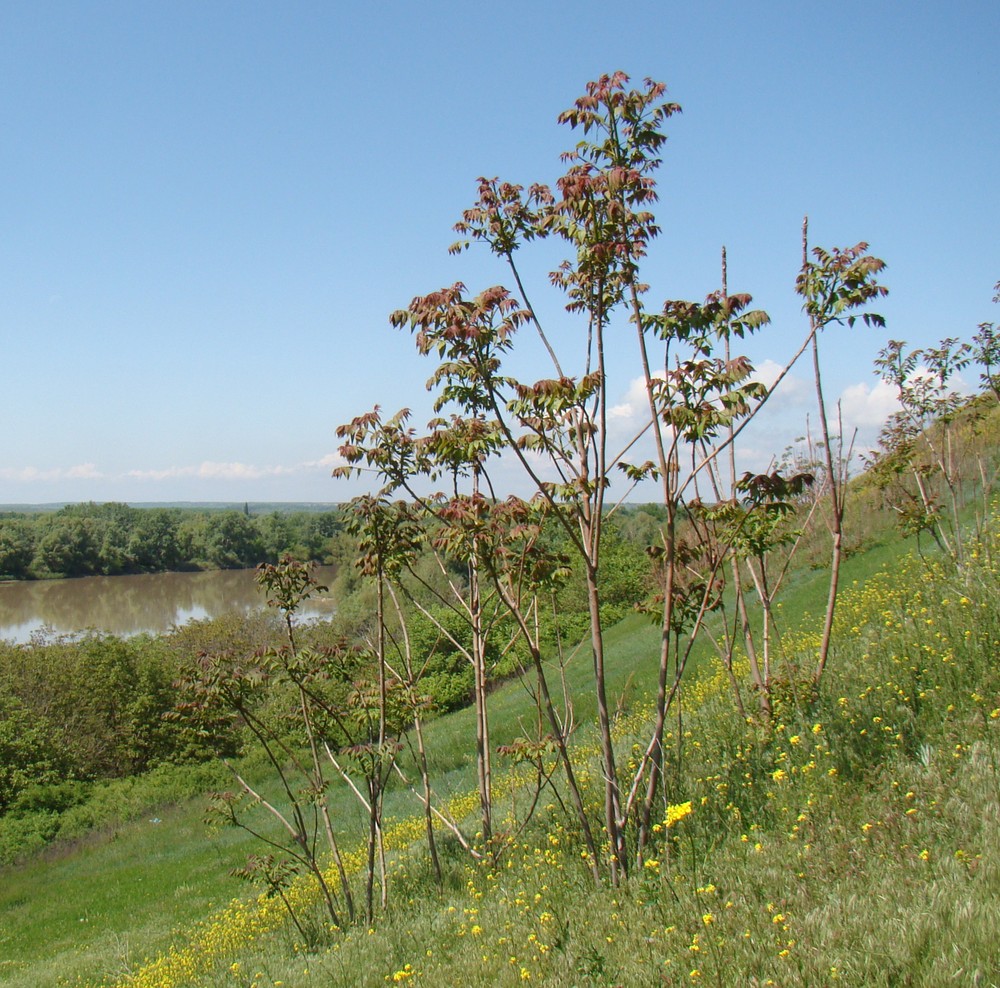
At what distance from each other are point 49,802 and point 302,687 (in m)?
22.9

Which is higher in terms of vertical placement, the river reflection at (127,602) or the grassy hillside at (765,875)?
the grassy hillside at (765,875)

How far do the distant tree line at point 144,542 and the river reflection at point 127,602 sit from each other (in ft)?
9.21

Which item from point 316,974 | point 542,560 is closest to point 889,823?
point 542,560

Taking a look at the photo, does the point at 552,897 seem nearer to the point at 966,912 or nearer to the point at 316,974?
the point at 316,974

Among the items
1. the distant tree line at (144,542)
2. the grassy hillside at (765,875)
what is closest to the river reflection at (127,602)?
the distant tree line at (144,542)

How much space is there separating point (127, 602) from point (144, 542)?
25436 millimetres

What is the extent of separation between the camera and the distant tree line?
80.1 meters

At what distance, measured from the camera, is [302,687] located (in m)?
6.16

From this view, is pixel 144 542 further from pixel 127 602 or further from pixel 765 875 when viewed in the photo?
pixel 765 875

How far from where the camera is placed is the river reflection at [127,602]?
54.6 meters

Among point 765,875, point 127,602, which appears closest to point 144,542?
point 127,602

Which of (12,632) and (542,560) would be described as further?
(12,632)

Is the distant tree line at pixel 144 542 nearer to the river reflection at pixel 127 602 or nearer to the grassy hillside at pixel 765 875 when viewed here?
the river reflection at pixel 127 602

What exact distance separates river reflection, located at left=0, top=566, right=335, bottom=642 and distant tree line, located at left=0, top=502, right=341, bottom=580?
2807 mm
